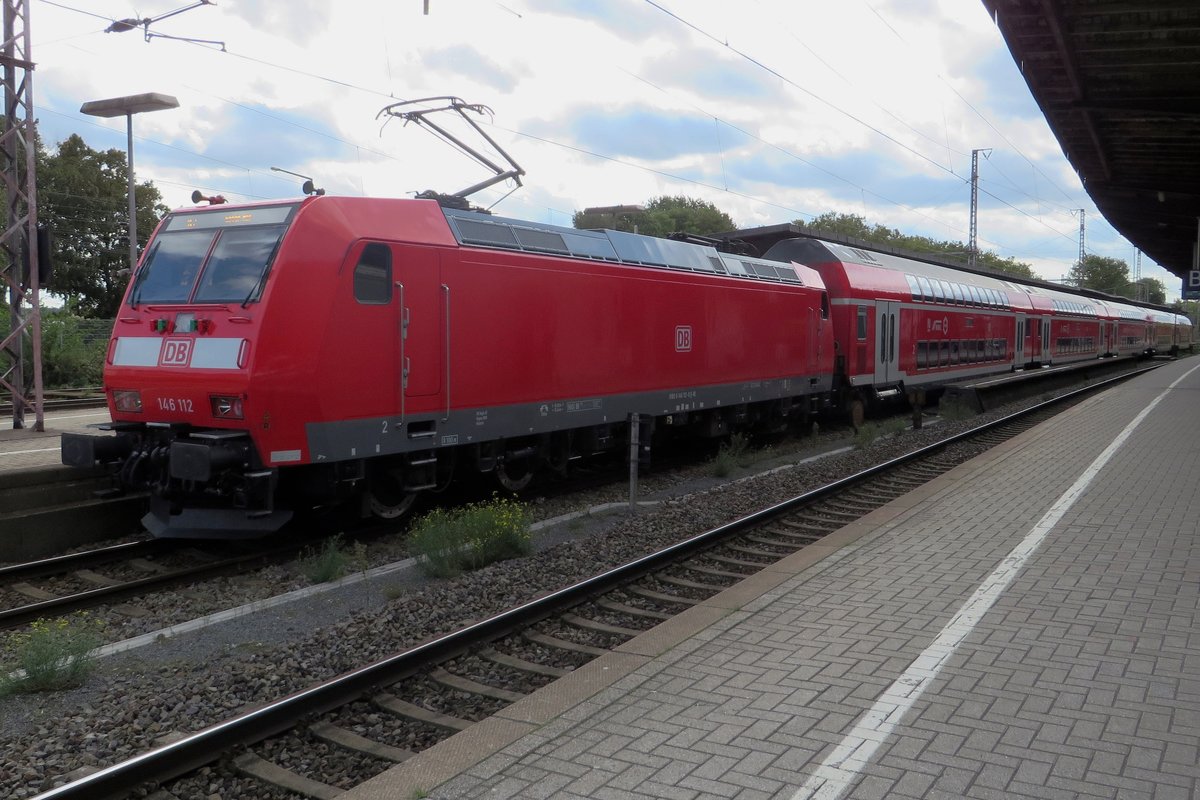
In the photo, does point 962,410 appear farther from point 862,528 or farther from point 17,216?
point 17,216

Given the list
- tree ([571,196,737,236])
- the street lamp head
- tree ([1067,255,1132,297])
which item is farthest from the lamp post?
tree ([1067,255,1132,297])

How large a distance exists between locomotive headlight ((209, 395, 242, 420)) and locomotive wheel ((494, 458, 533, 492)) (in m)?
3.87

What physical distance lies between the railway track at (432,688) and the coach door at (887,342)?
1229 cm

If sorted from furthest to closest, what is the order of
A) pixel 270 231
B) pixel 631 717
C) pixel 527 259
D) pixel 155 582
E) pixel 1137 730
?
pixel 527 259 < pixel 270 231 < pixel 155 582 < pixel 631 717 < pixel 1137 730

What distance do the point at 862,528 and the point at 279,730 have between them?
5774mm

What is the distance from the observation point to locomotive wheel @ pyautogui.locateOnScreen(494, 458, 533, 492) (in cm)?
1123

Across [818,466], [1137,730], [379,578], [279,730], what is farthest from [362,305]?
[818,466]

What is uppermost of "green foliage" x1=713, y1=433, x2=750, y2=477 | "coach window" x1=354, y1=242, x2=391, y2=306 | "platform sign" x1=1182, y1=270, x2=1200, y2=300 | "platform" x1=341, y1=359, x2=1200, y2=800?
"platform sign" x1=1182, y1=270, x2=1200, y2=300

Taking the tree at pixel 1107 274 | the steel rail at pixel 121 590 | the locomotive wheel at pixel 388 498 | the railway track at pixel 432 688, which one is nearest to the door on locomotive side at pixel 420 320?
the locomotive wheel at pixel 388 498

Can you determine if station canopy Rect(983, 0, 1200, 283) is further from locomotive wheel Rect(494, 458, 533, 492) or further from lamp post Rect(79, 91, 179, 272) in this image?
lamp post Rect(79, 91, 179, 272)

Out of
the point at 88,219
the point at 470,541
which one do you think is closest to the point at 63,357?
the point at 88,219

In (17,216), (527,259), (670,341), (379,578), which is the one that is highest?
(17,216)

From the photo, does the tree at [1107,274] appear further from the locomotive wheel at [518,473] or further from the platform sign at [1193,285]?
the locomotive wheel at [518,473]

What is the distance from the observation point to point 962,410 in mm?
20469
